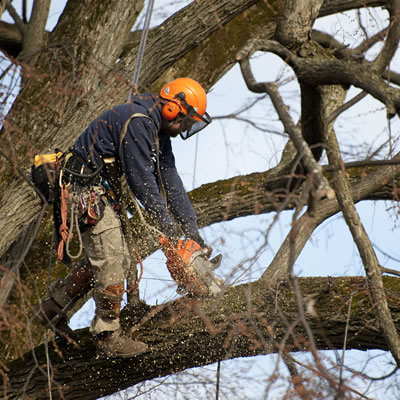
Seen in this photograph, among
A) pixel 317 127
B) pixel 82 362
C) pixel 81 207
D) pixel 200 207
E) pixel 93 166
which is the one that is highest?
pixel 200 207

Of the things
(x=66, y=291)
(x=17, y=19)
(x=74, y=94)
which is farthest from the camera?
(x=17, y=19)

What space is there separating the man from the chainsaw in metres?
0.07

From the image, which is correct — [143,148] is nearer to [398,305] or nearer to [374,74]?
[374,74]

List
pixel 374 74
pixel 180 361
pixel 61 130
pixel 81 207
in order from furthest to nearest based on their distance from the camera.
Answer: pixel 61 130 → pixel 180 361 → pixel 81 207 → pixel 374 74

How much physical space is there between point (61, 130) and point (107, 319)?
2.18m

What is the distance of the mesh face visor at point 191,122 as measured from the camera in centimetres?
432

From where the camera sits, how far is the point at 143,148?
4059mm

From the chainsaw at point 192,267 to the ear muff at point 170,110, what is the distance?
2.56 feet

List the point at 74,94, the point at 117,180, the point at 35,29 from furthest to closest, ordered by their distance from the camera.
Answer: the point at 35,29
the point at 74,94
the point at 117,180

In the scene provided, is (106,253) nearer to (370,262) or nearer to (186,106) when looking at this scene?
(186,106)

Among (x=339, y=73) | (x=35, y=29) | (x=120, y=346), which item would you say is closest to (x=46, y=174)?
(x=120, y=346)

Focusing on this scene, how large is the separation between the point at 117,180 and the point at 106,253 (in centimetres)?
48

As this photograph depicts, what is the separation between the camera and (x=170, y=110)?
429cm

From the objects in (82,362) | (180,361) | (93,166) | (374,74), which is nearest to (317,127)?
(374,74)
